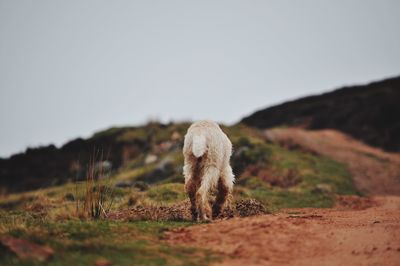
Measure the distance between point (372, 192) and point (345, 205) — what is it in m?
6.05

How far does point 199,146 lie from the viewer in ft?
30.5

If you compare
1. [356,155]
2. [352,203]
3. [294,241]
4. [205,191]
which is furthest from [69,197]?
[356,155]

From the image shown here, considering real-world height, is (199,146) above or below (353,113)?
below

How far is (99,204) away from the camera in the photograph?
31.5 feet

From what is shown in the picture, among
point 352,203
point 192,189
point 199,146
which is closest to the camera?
point 199,146

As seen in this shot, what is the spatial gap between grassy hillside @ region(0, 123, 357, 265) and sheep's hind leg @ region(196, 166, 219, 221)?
1.57 feet

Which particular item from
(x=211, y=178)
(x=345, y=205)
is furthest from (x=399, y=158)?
(x=211, y=178)

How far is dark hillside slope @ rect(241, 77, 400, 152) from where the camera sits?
3744cm

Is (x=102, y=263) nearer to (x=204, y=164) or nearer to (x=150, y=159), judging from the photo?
(x=204, y=164)

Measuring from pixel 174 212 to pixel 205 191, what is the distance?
81.2 inches

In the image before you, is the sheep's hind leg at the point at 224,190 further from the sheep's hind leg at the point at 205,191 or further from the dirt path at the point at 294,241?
the dirt path at the point at 294,241

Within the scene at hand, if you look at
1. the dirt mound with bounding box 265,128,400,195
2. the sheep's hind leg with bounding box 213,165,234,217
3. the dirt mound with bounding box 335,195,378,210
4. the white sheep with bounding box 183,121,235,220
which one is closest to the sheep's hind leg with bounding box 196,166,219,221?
the white sheep with bounding box 183,121,235,220

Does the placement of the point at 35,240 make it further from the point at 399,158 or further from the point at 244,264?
the point at 399,158

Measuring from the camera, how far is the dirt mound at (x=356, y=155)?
78.7ft
